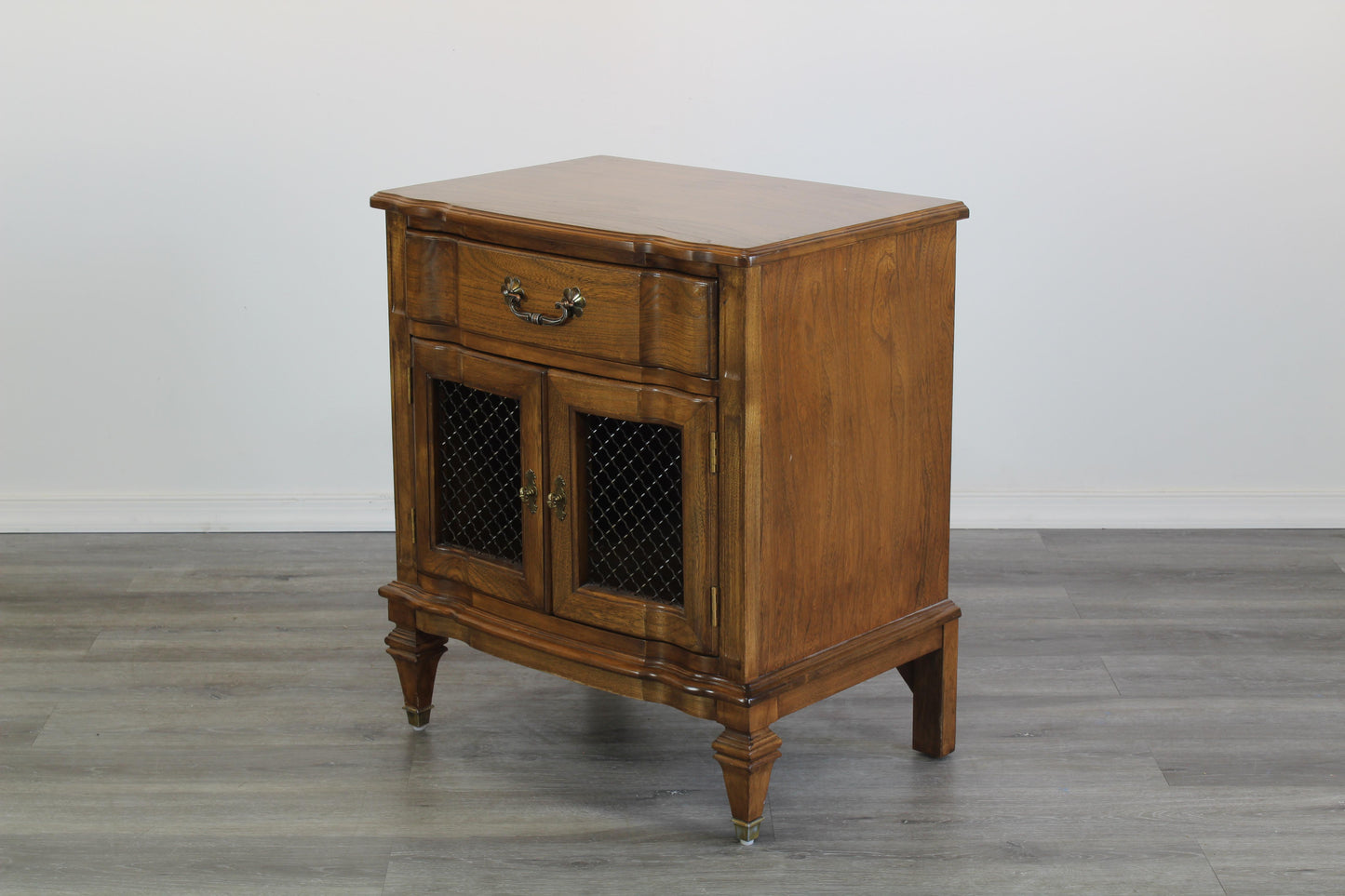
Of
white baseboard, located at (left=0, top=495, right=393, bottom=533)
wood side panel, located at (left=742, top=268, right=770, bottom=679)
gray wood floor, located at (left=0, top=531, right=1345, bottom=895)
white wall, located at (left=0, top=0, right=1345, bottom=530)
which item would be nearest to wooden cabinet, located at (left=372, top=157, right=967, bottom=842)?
wood side panel, located at (left=742, top=268, right=770, bottom=679)

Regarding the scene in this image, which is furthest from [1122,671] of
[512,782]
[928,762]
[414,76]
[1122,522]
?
[414,76]

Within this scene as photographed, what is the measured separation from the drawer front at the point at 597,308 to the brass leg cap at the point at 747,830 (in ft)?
1.80

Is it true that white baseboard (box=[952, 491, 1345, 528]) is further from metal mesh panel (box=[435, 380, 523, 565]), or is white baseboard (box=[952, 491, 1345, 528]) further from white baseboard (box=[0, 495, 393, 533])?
metal mesh panel (box=[435, 380, 523, 565])

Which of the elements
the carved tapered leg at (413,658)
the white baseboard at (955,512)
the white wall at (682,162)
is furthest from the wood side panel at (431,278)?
the white baseboard at (955,512)

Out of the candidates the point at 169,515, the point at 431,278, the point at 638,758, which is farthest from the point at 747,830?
the point at 169,515

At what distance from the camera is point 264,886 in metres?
1.90

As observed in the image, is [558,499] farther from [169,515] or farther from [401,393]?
[169,515]

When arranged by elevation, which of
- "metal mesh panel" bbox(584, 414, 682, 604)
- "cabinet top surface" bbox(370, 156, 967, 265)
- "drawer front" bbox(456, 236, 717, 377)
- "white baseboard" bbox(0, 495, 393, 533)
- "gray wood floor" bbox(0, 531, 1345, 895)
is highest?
"cabinet top surface" bbox(370, 156, 967, 265)

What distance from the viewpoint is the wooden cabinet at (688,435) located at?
1854 millimetres

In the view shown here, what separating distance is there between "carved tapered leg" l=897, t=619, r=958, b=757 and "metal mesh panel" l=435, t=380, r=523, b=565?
1.80 ft

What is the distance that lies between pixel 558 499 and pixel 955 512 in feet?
4.52

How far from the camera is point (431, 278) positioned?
2.08 meters

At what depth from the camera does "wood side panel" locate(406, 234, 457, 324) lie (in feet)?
6.76

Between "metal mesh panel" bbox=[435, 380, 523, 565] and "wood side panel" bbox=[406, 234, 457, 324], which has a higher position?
"wood side panel" bbox=[406, 234, 457, 324]
